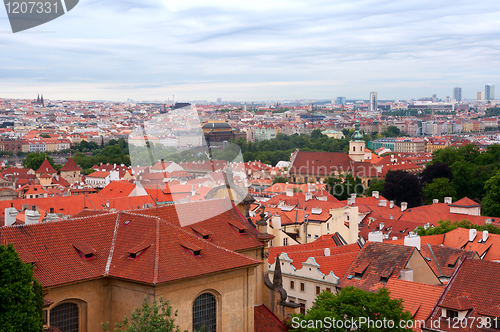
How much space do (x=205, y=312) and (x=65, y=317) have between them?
396cm

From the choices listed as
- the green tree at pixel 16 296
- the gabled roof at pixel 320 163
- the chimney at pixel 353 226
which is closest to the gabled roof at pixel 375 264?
the chimney at pixel 353 226

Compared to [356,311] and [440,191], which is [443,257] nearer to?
[356,311]

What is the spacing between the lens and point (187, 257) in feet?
55.2

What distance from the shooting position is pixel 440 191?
2736 inches

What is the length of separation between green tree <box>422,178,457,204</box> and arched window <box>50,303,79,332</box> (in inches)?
2342

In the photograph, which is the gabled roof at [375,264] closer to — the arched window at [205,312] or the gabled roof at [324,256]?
the gabled roof at [324,256]

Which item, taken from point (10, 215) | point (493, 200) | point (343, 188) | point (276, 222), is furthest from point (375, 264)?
point (343, 188)

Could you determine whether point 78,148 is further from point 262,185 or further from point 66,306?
point 66,306

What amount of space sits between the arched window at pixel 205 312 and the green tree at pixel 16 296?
488cm

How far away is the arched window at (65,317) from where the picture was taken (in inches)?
622

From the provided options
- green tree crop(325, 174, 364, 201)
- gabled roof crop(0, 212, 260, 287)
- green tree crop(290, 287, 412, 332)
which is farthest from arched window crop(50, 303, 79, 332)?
green tree crop(325, 174, 364, 201)

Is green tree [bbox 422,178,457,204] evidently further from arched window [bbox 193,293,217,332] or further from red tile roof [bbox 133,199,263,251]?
arched window [bbox 193,293,217,332]

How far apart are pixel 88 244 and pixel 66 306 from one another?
1801mm

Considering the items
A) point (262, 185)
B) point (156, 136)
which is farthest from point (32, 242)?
point (262, 185)
